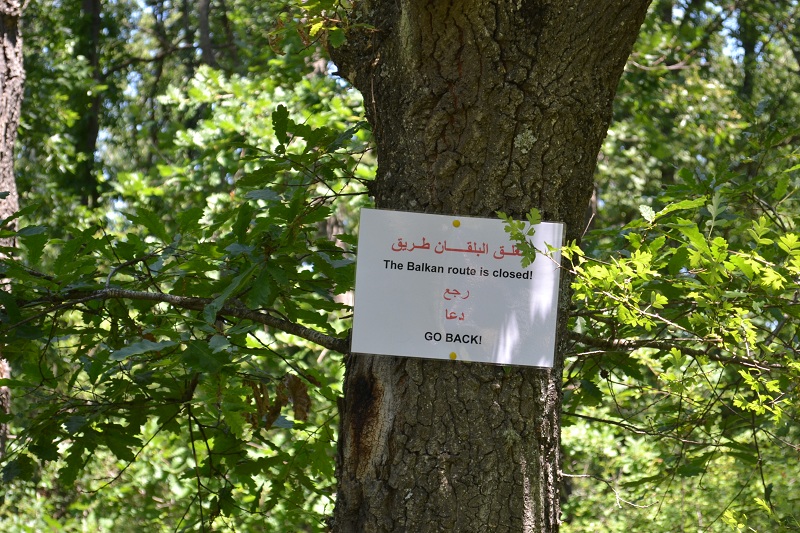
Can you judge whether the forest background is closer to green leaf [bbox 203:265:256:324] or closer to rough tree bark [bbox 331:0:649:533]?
green leaf [bbox 203:265:256:324]

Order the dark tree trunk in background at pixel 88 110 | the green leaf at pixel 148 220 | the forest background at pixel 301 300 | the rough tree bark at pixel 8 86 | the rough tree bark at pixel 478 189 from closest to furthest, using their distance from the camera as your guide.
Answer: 1. the rough tree bark at pixel 478 189
2. the forest background at pixel 301 300
3. the green leaf at pixel 148 220
4. the rough tree bark at pixel 8 86
5. the dark tree trunk in background at pixel 88 110

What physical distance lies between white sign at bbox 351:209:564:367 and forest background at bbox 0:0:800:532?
0.46 ft

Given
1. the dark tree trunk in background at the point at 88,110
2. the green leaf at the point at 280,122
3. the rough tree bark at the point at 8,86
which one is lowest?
the green leaf at the point at 280,122

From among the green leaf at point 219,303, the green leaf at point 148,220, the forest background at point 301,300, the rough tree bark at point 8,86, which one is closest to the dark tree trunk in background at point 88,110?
the forest background at point 301,300

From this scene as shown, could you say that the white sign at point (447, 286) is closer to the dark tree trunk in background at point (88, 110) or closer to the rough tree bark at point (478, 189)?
the rough tree bark at point (478, 189)

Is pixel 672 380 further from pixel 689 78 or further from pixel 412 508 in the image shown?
pixel 689 78

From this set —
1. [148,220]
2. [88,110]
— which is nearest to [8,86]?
[148,220]

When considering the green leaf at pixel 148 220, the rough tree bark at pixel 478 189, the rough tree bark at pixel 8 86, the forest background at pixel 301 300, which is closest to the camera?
the rough tree bark at pixel 478 189

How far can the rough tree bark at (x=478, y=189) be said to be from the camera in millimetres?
1521

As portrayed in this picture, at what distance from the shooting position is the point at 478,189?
1582 mm

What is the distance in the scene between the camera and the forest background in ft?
5.56

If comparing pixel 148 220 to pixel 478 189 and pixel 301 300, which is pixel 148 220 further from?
pixel 478 189

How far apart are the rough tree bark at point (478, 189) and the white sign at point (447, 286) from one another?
0.13 feet

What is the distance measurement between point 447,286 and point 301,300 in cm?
49
